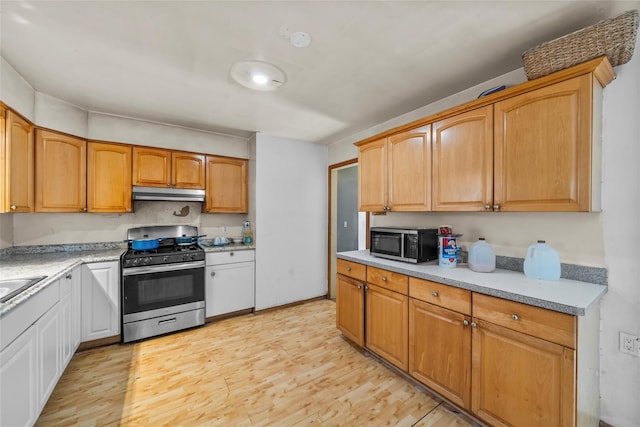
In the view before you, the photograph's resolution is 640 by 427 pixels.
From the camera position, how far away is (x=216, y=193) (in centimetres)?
353

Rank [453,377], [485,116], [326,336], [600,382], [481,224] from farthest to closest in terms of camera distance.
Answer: [326,336] < [481,224] < [485,116] < [453,377] < [600,382]

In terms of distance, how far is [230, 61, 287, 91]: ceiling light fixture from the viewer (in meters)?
1.91

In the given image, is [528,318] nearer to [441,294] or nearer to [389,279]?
[441,294]

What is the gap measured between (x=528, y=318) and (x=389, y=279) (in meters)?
0.95

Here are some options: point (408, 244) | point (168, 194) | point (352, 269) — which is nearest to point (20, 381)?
point (168, 194)

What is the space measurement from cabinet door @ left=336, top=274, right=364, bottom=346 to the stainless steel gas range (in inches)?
63.8

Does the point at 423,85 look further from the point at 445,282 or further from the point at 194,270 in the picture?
the point at 194,270

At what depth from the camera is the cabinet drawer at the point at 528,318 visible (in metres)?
1.25

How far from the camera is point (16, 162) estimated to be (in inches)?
83.9

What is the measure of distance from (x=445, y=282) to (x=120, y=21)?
8.35 ft

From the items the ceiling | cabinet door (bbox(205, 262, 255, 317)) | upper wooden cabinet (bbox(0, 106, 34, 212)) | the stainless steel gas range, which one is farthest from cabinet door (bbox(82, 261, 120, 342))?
the ceiling

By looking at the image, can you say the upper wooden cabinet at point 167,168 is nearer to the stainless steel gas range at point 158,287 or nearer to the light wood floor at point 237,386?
the stainless steel gas range at point 158,287

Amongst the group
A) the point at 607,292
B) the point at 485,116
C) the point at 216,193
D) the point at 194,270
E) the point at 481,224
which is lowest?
the point at 194,270

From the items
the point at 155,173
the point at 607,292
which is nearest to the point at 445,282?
the point at 607,292
